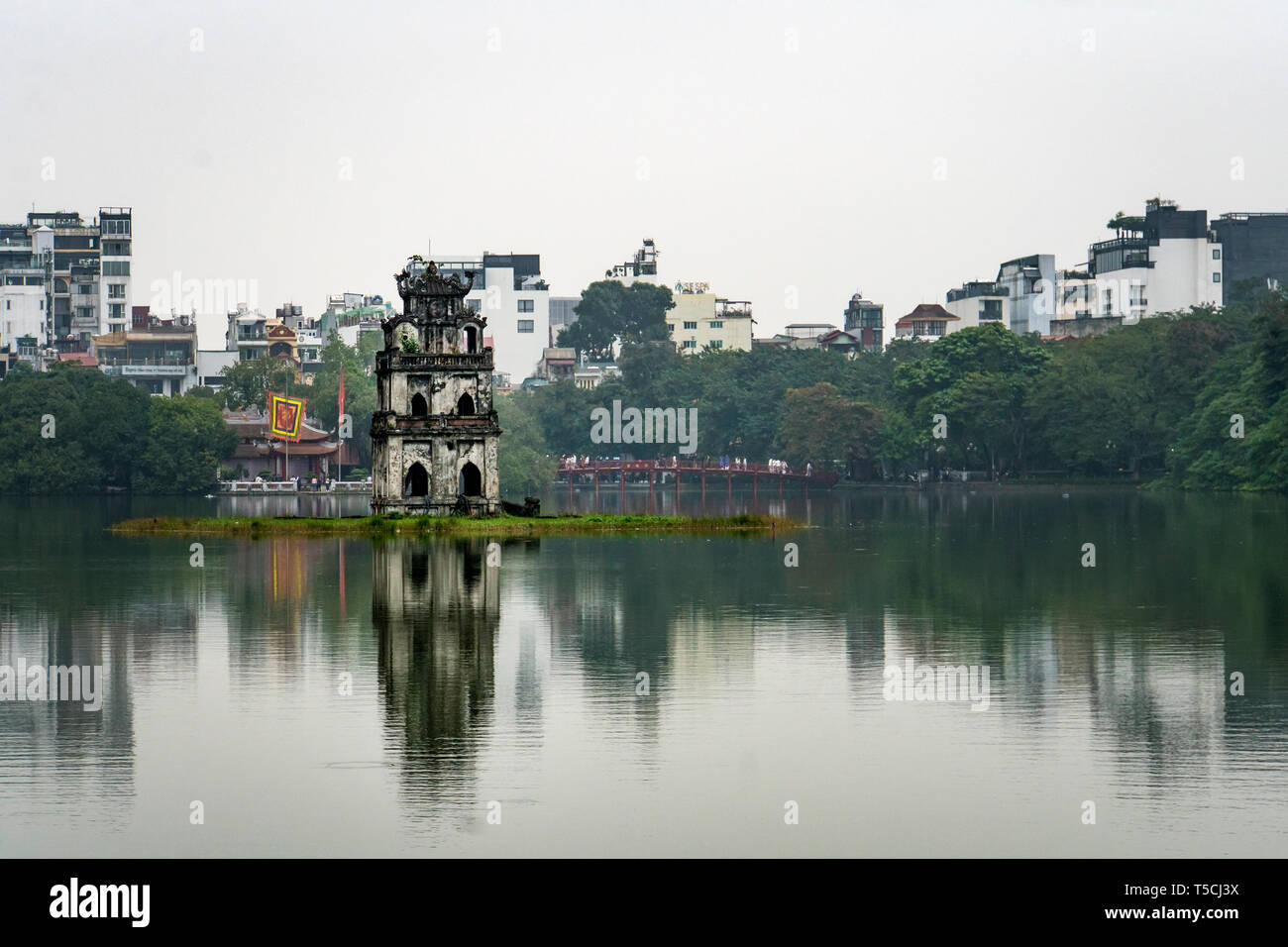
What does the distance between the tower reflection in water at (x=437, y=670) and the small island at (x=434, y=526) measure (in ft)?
40.4

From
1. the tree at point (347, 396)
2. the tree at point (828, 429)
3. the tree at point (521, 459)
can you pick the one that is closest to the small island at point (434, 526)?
the tree at point (521, 459)

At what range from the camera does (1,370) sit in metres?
187

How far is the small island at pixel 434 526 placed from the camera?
253 feet

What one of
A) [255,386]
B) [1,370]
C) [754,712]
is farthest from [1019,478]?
[754,712]

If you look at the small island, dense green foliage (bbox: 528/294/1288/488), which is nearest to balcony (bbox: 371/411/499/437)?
the small island

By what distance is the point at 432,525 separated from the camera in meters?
76.6

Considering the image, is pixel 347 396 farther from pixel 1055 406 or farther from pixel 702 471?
pixel 1055 406

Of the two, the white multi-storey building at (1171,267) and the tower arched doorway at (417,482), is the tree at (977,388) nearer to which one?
the white multi-storey building at (1171,267)

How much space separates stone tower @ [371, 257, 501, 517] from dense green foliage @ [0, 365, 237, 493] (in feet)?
196

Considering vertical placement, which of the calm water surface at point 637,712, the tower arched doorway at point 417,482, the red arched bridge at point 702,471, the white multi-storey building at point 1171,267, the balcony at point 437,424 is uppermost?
the white multi-storey building at point 1171,267

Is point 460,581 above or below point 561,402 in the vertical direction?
below
